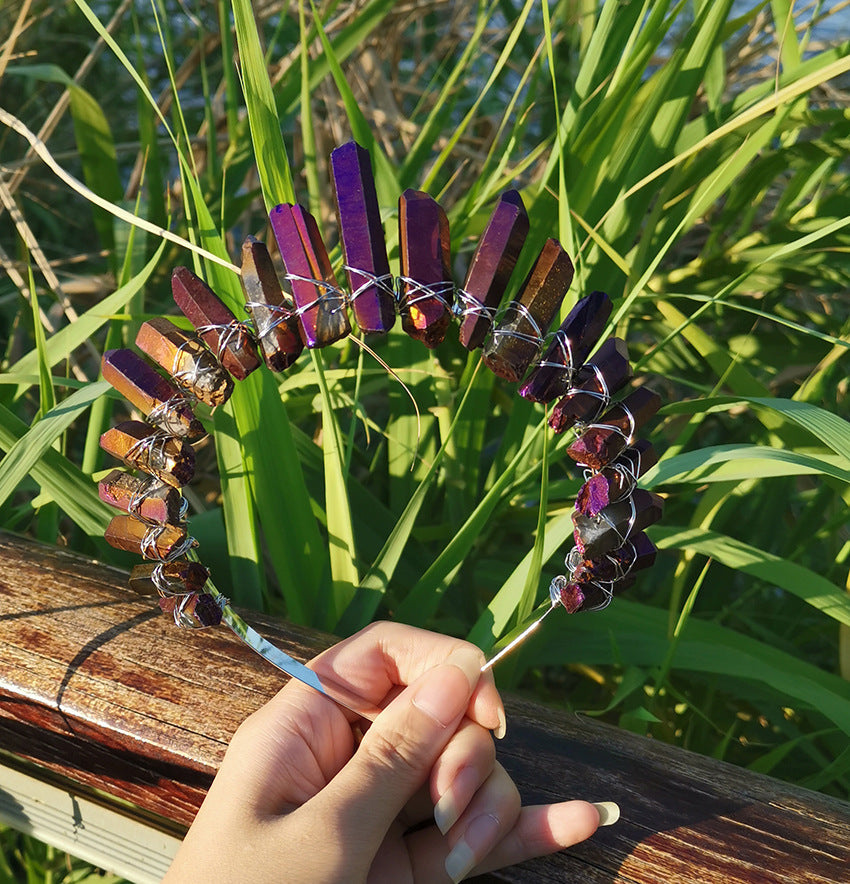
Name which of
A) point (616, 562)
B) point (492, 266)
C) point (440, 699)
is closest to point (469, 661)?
point (440, 699)

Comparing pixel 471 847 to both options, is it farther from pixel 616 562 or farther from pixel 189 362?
pixel 189 362

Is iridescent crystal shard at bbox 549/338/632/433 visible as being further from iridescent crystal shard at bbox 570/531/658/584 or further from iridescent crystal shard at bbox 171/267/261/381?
iridescent crystal shard at bbox 171/267/261/381

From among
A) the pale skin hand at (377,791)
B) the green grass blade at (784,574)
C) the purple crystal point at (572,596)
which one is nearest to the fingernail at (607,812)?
→ the pale skin hand at (377,791)

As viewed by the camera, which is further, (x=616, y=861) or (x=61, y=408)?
(x=61, y=408)

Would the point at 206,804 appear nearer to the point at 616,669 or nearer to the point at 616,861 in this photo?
the point at 616,861

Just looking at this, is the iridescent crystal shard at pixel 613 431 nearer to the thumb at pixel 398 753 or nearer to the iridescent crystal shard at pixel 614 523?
the iridescent crystal shard at pixel 614 523

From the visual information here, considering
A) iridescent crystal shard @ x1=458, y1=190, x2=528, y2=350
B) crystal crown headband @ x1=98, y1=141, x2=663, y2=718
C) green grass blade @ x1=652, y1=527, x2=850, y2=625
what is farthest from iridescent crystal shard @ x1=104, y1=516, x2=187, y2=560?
green grass blade @ x1=652, y1=527, x2=850, y2=625

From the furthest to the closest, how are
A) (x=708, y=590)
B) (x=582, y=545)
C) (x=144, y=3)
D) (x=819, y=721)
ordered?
(x=144, y=3), (x=708, y=590), (x=819, y=721), (x=582, y=545)

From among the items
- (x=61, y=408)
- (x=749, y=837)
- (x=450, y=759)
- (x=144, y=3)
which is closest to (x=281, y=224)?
(x=61, y=408)
